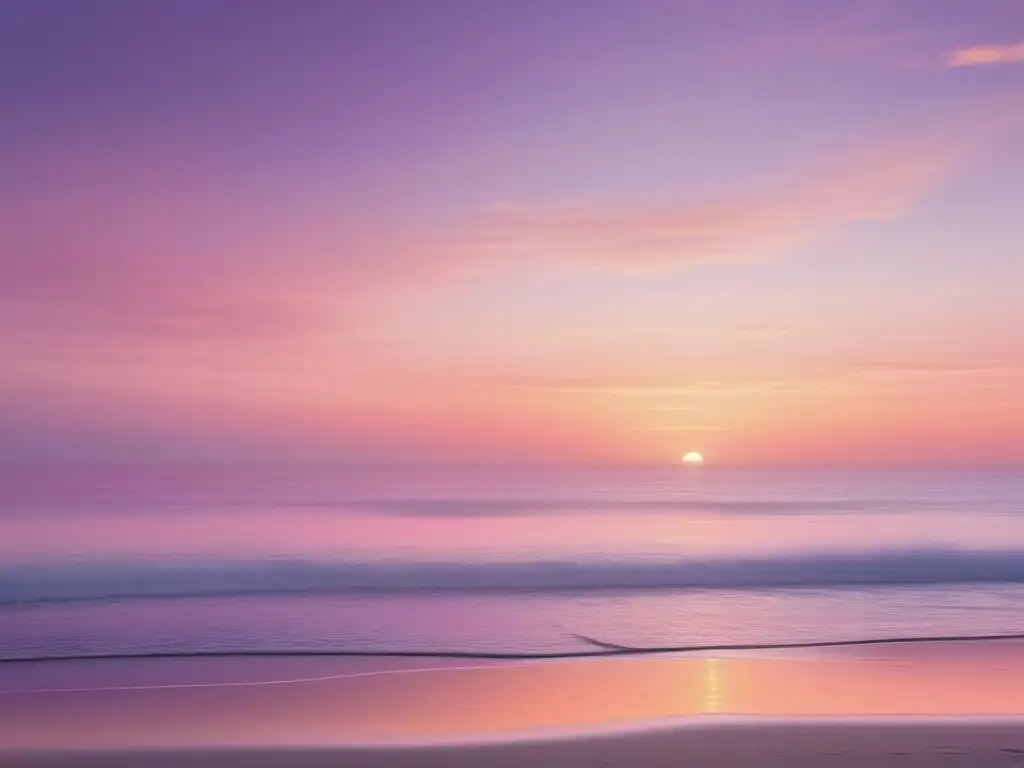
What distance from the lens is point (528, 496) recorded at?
36.0m

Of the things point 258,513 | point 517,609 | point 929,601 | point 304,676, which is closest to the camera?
point 304,676

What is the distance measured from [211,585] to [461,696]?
8.20m

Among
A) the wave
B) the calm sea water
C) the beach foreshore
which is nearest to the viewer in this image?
the beach foreshore

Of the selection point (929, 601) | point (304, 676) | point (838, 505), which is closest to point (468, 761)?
point (304, 676)

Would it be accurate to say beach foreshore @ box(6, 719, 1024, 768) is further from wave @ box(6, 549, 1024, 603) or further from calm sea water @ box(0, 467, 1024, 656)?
wave @ box(6, 549, 1024, 603)

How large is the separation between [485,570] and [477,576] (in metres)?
0.59

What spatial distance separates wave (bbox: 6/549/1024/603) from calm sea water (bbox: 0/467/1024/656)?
0.07 meters

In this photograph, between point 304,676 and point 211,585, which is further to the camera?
point 211,585

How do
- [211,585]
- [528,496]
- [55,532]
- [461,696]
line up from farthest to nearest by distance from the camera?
[528,496] < [55,532] < [211,585] < [461,696]

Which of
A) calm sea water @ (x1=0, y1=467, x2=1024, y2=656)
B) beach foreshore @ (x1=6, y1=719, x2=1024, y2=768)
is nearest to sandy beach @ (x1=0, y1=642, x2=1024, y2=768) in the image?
beach foreshore @ (x1=6, y1=719, x2=1024, y2=768)

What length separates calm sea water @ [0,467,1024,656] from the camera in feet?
33.6

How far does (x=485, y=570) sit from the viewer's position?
1595 centimetres

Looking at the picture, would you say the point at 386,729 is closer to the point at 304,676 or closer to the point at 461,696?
the point at 461,696

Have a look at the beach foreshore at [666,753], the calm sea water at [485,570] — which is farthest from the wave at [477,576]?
the beach foreshore at [666,753]
